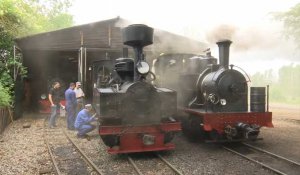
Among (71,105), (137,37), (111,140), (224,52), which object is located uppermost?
(137,37)

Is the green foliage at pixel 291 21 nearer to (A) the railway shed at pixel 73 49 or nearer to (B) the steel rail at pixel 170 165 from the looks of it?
(A) the railway shed at pixel 73 49

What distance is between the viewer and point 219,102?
28.2 ft

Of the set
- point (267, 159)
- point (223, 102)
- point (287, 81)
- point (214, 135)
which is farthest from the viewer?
point (287, 81)

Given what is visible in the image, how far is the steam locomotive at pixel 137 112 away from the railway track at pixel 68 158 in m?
0.71

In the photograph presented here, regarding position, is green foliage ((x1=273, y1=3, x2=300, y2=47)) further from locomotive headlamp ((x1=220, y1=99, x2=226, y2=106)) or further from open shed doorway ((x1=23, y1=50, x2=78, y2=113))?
open shed doorway ((x1=23, y1=50, x2=78, y2=113))

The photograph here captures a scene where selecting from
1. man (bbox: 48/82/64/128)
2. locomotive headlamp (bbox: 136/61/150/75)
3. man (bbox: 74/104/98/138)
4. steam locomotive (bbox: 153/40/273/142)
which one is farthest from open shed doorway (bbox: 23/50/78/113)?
locomotive headlamp (bbox: 136/61/150/75)

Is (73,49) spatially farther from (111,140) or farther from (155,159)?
(155,159)

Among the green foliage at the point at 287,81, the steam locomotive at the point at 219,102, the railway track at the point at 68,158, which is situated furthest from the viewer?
the green foliage at the point at 287,81

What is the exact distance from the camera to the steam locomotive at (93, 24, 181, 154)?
24.9 feet

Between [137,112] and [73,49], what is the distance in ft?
36.4

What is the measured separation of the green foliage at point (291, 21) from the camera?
14.8 m

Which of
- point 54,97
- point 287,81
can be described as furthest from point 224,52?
point 287,81

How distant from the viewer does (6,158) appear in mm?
7746

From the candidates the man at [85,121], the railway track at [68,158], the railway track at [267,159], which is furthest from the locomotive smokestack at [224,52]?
the railway track at [68,158]
